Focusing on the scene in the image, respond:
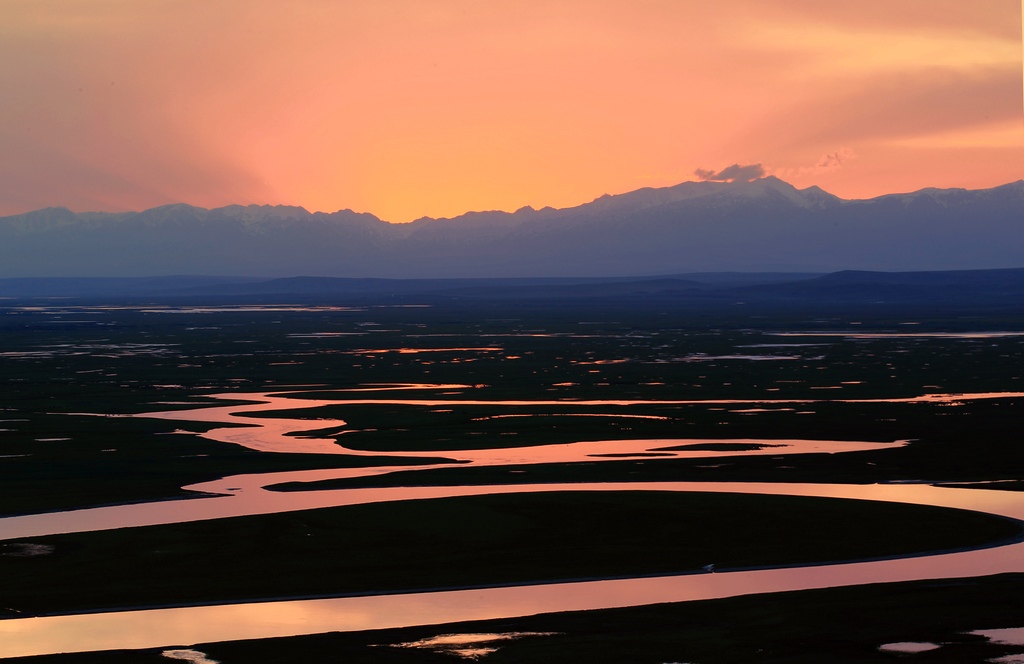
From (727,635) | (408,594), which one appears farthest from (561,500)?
(727,635)

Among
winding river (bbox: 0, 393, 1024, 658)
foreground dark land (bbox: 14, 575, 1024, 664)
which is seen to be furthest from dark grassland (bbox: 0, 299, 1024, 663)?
winding river (bbox: 0, 393, 1024, 658)

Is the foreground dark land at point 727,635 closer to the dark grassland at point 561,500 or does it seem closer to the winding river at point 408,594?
the dark grassland at point 561,500

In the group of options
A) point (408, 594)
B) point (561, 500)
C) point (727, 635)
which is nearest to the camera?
point (727, 635)

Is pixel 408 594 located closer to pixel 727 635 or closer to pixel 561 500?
pixel 727 635

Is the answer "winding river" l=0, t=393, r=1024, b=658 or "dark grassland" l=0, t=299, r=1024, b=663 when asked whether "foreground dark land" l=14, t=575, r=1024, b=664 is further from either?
"winding river" l=0, t=393, r=1024, b=658

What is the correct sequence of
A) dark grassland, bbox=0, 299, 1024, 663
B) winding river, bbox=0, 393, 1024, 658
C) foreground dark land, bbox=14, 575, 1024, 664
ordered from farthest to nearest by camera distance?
winding river, bbox=0, 393, 1024, 658, dark grassland, bbox=0, 299, 1024, 663, foreground dark land, bbox=14, 575, 1024, 664

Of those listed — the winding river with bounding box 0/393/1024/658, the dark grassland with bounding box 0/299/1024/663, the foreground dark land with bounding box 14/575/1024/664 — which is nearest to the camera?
the foreground dark land with bounding box 14/575/1024/664
